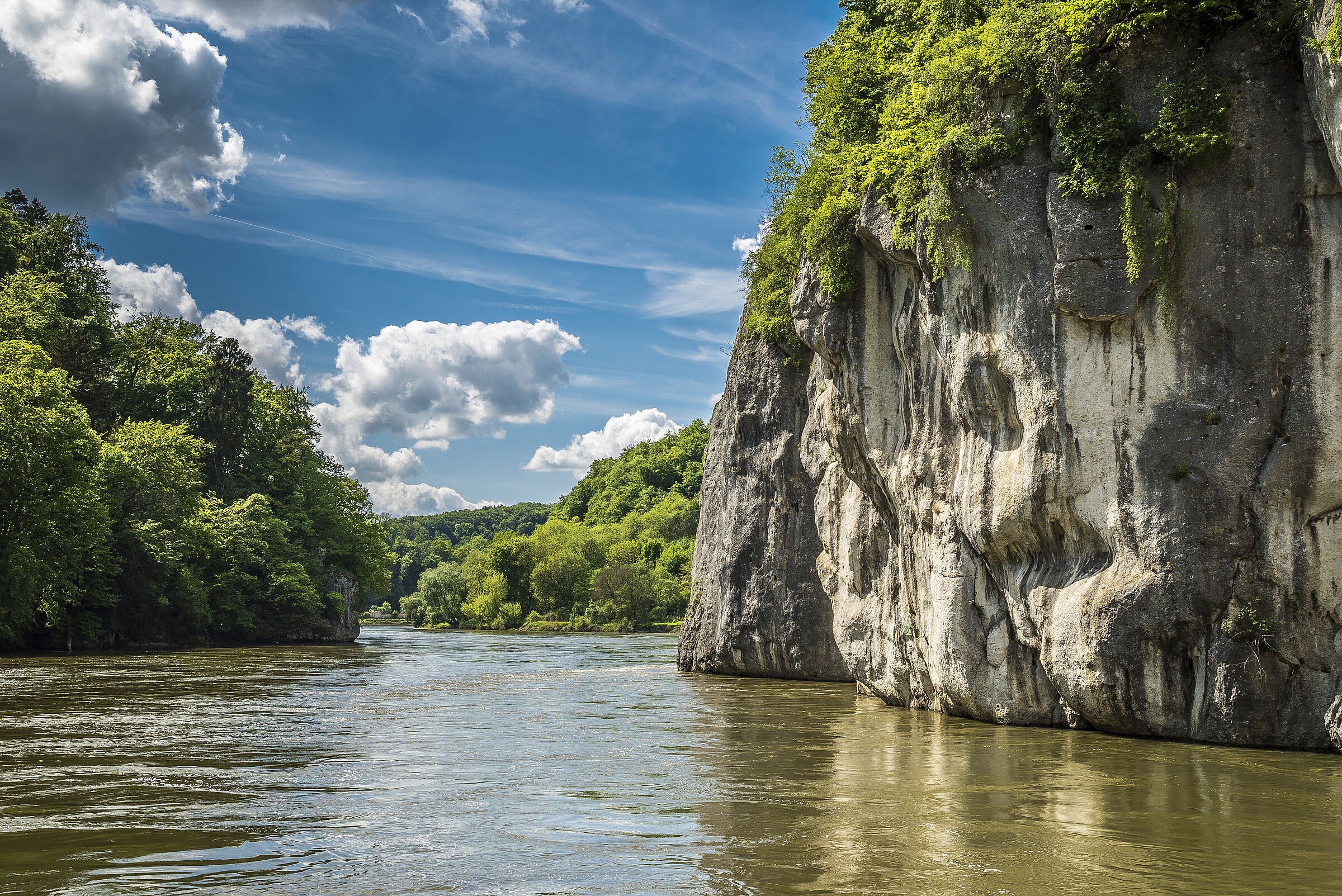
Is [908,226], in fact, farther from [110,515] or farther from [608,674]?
[110,515]

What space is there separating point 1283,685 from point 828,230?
42.3 feet

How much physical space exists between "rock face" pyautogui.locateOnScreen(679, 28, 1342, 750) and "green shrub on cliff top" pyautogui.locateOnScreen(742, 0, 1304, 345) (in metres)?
0.38

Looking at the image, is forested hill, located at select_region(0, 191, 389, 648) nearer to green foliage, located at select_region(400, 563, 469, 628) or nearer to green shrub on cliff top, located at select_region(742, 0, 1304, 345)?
green shrub on cliff top, located at select_region(742, 0, 1304, 345)

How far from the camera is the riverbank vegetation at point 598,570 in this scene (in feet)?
270

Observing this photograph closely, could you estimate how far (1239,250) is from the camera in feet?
44.2

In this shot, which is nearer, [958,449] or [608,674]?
[958,449]

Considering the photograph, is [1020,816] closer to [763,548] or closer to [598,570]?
[763,548]

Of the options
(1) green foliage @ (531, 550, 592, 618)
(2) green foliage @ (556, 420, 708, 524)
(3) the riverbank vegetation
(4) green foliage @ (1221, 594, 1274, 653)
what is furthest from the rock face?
(2) green foliage @ (556, 420, 708, 524)

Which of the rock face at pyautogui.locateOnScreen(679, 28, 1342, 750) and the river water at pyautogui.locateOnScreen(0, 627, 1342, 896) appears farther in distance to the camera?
the rock face at pyautogui.locateOnScreen(679, 28, 1342, 750)

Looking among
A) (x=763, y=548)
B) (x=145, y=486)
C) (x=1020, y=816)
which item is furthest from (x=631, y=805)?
(x=145, y=486)

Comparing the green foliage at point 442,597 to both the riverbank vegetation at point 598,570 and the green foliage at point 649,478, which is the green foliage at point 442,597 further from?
the green foliage at point 649,478

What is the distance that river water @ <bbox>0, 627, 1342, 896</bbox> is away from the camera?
6.94 meters

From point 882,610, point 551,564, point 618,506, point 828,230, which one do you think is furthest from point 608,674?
point 618,506

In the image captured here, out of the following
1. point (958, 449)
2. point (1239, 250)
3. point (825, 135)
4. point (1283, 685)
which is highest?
point (825, 135)
